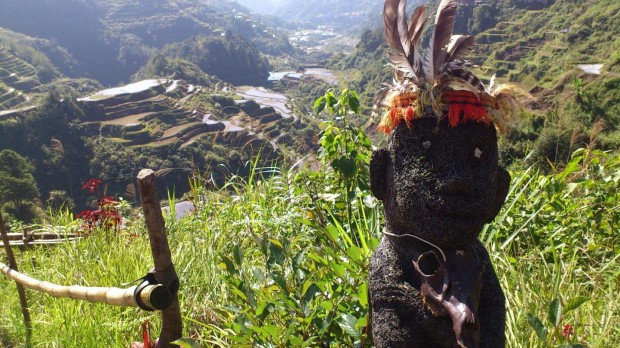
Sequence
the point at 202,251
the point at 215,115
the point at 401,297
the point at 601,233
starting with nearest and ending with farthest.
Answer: the point at 401,297 < the point at 601,233 < the point at 202,251 < the point at 215,115

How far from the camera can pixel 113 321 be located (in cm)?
232

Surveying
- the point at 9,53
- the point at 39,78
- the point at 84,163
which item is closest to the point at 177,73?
the point at 39,78

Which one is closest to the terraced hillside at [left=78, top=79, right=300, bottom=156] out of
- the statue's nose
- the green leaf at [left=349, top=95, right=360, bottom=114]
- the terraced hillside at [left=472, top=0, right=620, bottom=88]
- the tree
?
the tree

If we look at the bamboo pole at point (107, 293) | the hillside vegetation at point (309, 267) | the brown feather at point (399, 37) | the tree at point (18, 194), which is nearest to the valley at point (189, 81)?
the brown feather at point (399, 37)

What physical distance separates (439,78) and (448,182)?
28cm

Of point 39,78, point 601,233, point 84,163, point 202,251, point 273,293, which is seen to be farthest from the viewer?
point 39,78

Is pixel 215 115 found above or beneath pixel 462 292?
beneath

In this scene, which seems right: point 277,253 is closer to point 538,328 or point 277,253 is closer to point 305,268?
point 305,268

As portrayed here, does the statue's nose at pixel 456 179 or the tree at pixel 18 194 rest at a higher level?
the statue's nose at pixel 456 179

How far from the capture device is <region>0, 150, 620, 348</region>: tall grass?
5.30ft

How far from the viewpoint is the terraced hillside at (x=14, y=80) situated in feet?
121

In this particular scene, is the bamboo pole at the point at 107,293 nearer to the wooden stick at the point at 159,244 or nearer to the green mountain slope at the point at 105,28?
the wooden stick at the point at 159,244

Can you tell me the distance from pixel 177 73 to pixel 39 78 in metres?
15.4

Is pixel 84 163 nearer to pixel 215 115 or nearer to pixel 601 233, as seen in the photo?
pixel 215 115
